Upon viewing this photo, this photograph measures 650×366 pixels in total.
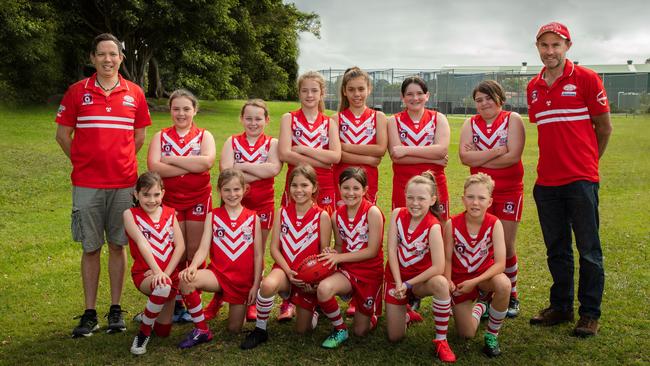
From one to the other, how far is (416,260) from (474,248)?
17.7 inches

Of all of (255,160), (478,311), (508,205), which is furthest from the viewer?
(255,160)

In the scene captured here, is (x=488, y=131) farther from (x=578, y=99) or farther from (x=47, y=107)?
(x=47, y=107)

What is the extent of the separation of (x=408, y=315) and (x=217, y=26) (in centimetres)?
2285

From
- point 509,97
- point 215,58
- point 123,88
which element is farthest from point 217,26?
point 123,88

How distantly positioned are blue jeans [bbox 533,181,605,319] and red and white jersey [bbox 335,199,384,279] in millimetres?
1373

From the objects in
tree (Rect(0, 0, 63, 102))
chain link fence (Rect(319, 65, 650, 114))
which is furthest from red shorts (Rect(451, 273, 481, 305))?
chain link fence (Rect(319, 65, 650, 114))

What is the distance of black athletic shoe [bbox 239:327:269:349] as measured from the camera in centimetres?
444

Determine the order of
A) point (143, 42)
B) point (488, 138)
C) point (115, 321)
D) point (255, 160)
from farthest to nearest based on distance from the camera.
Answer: point (143, 42) → point (255, 160) → point (488, 138) → point (115, 321)

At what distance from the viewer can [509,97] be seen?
36156 mm

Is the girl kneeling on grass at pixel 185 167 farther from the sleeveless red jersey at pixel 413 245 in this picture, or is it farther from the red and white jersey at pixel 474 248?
the red and white jersey at pixel 474 248

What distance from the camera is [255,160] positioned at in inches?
203

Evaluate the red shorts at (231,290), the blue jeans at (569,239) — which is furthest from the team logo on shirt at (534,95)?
the red shorts at (231,290)

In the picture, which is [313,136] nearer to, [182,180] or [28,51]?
[182,180]

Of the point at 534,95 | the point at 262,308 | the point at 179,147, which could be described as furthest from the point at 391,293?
the point at 179,147
